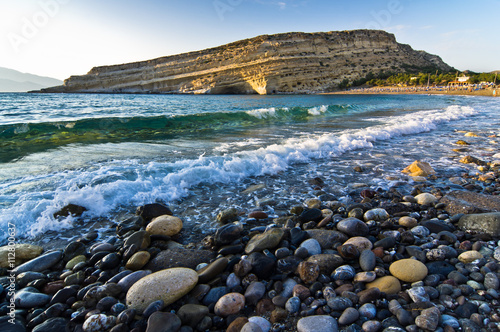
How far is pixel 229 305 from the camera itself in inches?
73.7

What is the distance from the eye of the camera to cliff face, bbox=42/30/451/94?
57.7 metres

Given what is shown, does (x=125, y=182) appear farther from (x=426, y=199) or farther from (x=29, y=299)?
(x=426, y=199)

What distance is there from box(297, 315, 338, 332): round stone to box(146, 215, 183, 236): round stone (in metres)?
1.81

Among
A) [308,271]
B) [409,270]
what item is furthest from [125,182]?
[409,270]

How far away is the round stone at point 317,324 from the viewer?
1.63 metres

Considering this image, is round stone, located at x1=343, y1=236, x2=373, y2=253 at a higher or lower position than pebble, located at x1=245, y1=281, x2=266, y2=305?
higher

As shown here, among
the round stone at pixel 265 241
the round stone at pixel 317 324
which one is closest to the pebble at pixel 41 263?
the round stone at pixel 265 241

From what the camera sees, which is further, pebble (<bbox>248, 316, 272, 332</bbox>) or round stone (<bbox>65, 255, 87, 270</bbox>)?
round stone (<bbox>65, 255, 87, 270</bbox>)

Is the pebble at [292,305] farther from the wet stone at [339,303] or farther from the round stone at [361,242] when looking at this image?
the round stone at [361,242]

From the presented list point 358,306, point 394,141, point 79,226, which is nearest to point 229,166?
point 79,226

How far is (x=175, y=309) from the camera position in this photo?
75.4 inches

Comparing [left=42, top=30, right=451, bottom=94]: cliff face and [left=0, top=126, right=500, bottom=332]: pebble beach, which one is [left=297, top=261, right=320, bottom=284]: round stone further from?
[left=42, top=30, right=451, bottom=94]: cliff face

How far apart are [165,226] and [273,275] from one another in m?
1.45

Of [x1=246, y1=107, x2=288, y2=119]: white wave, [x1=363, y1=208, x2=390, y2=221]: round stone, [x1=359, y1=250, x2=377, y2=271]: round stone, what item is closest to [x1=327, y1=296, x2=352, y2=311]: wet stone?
[x1=359, y1=250, x2=377, y2=271]: round stone
